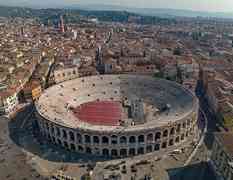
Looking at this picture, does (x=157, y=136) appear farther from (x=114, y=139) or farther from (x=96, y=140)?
(x=96, y=140)

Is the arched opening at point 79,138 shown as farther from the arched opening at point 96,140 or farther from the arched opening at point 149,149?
the arched opening at point 149,149

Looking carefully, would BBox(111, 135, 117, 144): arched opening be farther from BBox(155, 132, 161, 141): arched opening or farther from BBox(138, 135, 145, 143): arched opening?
BBox(155, 132, 161, 141): arched opening

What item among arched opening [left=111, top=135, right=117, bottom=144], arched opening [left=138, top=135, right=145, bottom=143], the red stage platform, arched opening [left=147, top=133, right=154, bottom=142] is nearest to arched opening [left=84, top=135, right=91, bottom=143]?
arched opening [left=111, top=135, right=117, bottom=144]

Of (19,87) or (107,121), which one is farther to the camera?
(19,87)

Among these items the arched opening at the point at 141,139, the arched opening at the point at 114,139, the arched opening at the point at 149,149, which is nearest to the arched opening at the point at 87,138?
the arched opening at the point at 114,139

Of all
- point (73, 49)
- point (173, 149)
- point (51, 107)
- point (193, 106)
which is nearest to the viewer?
point (173, 149)

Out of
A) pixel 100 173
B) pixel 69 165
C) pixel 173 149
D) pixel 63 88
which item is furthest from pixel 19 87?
pixel 173 149

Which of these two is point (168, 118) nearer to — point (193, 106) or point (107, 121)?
point (193, 106)
